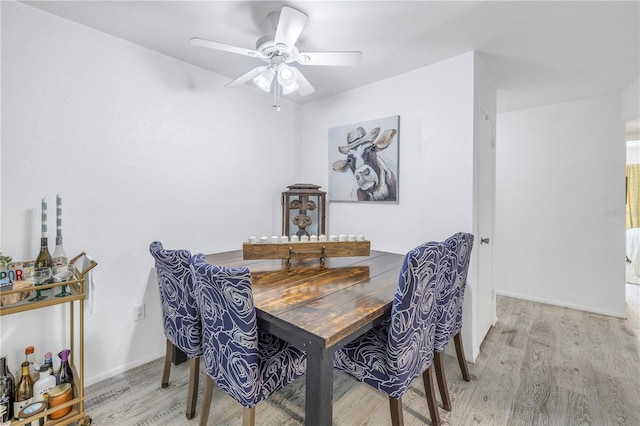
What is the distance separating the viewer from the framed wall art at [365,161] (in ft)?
8.42

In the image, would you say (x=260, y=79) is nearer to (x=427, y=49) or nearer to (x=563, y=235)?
(x=427, y=49)

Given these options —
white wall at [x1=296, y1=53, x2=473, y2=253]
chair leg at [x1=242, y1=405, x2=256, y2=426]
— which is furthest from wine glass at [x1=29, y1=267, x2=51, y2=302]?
white wall at [x1=296, y1=53, x2=473, y2=253]

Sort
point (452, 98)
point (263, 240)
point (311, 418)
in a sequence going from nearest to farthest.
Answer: point (311, 418)
point (263, 240)
point (452, 98)

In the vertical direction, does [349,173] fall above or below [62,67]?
below

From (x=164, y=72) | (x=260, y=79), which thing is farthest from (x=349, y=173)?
(x=164, y=72)

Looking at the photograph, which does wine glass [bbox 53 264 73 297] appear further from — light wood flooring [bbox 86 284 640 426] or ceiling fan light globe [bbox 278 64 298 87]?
ceiling fan light globe [bbox 278 64 298 87]

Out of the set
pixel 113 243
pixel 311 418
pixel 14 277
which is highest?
pixel 113 243

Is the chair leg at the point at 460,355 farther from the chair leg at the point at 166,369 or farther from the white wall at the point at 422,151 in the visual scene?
the chair leg at the point at 166,369

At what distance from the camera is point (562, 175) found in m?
3.24

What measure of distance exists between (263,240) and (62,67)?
1.61 metres

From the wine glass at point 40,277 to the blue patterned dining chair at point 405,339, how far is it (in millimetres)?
1502

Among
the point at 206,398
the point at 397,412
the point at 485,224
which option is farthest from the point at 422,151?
the point at 206,398

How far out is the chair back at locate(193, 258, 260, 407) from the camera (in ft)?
3.54

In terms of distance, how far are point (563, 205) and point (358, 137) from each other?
2500 mm
